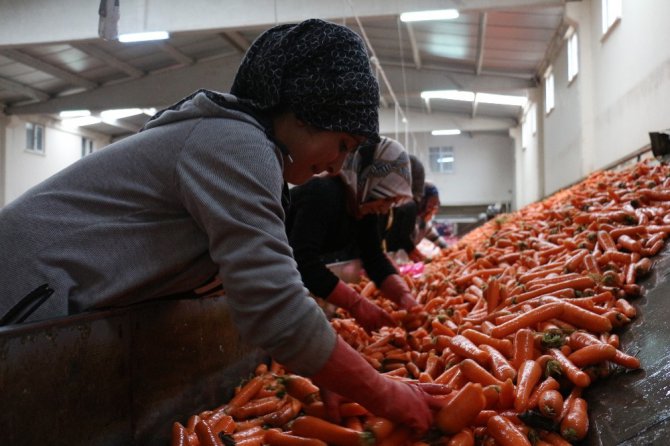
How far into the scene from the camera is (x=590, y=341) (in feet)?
6.87

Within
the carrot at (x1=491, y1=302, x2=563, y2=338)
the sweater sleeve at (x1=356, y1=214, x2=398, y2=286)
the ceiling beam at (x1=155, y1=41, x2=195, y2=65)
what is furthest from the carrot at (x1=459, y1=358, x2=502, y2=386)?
the ceiling beam at (x1=155, y1=41, x2=195, y2=65)

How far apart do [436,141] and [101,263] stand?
988 inches

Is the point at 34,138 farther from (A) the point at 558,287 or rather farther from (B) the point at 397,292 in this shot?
(A) the point at 558,287

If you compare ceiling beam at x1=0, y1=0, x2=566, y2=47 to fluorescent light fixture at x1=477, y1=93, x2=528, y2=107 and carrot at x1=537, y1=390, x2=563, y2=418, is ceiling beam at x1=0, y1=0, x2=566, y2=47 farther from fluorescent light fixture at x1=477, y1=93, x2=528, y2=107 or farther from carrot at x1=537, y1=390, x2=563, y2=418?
fluorescent light fixture at x1=477, y1=93, x2=528, y2=107

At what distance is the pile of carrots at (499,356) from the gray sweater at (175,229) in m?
0.55

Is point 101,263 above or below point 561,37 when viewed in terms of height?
below

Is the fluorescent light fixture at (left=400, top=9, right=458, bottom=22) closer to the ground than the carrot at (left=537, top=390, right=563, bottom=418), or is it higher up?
higher up

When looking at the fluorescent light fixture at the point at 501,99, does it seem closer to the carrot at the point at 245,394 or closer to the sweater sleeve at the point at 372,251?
the sweater sleeve at the point at 372,251

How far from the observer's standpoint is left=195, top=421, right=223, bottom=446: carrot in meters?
1.79

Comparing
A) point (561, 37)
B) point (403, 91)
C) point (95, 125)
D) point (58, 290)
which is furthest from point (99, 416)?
point (95, 125)

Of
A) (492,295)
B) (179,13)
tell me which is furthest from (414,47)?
(492,295)

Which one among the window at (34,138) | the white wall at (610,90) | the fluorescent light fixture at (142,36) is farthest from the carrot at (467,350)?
the window at (34,138)

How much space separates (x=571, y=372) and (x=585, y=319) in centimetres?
42

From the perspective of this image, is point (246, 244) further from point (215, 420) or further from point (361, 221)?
point (361, 221)
